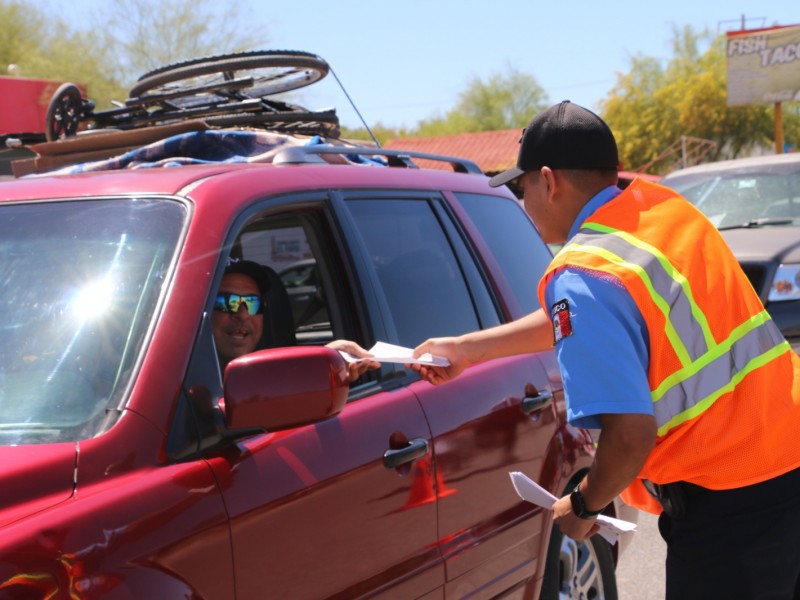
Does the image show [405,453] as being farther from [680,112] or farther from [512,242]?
[680,112]

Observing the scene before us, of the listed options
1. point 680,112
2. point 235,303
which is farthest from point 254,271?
point 680,112

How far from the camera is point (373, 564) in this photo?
2719mm

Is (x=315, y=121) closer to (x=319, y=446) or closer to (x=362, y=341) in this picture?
(x=362, y=341)

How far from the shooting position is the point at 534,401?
11.7ft

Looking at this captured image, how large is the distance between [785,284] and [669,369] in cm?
A: 577

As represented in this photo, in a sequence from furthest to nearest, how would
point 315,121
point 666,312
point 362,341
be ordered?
point 315,121
point 362,341
point 666,312

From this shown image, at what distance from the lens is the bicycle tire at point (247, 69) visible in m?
4.34

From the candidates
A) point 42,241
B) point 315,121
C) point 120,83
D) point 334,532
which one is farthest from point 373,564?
point 120,83

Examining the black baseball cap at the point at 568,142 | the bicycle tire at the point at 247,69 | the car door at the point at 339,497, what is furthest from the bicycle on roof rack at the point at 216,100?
the black baseball cap at the point at 568,142

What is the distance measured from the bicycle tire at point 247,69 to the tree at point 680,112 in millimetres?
38480

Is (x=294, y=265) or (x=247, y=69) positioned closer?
(x=247, y=69)

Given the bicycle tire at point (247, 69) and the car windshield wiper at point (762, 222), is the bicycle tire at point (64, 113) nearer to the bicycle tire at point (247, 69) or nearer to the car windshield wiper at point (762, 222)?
the bicycle tire at point (247, 69)

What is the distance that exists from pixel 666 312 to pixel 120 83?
3396cm

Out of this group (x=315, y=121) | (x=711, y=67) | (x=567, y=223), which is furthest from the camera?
(x=711, y=67)
